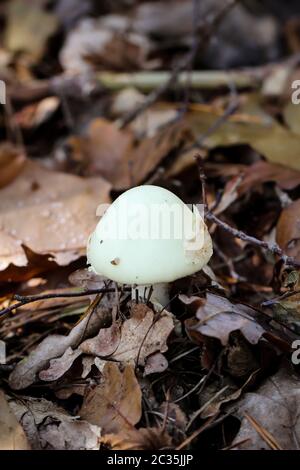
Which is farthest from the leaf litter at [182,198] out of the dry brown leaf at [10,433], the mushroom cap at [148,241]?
the mushroom cap at [148,241]

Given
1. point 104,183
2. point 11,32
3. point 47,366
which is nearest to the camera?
point 47,366

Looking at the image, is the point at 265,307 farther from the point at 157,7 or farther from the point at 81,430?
the point at 157,7

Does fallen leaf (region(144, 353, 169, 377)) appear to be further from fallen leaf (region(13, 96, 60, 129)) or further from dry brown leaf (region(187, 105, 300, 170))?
fallen leaf (region(13, 96, 60, 129))

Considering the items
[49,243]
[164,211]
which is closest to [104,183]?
[49,243]

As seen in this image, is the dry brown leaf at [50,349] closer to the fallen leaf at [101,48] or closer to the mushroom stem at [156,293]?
the mushroom stem at [156,293]

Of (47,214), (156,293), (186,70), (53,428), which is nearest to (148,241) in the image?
(156,293)
